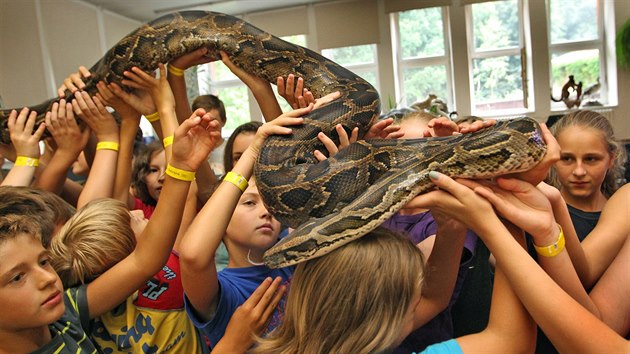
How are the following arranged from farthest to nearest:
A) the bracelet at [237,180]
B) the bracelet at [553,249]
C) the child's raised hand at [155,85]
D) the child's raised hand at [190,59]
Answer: the child's raised hand at [190,59]
the child's raised hand at [155,85]
the bracelet at [237,180]
the bracelet at [553,249]

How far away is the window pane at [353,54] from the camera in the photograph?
9805 mm

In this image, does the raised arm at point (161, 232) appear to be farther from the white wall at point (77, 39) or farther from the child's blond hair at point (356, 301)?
the white wall at point (77, 39)

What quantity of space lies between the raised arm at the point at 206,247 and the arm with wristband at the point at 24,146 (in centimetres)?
140

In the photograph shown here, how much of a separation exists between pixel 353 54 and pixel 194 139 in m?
8.60

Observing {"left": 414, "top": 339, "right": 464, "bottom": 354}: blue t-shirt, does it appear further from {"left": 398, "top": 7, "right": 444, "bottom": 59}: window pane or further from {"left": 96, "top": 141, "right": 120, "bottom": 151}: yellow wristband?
{"left": 398, "top": 7, "right": 444, "bottom": 59}: window pane

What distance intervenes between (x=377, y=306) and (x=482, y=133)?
639 mm

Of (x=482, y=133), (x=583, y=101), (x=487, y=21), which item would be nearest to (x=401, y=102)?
(x=487, y=21)

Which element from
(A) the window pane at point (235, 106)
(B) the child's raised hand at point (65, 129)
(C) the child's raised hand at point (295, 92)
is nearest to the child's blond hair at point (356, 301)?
(C) the child's raised hand at point (295, 92)

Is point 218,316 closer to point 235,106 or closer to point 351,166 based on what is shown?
point 351,166

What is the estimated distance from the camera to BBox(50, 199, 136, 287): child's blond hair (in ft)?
5.99

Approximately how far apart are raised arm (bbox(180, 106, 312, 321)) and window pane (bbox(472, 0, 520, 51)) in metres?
8.74

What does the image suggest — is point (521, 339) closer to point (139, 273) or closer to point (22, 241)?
point (139, 273)

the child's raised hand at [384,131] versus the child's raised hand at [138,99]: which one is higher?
the child's raised hand at [138,99]

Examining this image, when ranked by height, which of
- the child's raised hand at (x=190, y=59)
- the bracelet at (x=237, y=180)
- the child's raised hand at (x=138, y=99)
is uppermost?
the child's raised hand at (x=190, y=59)
